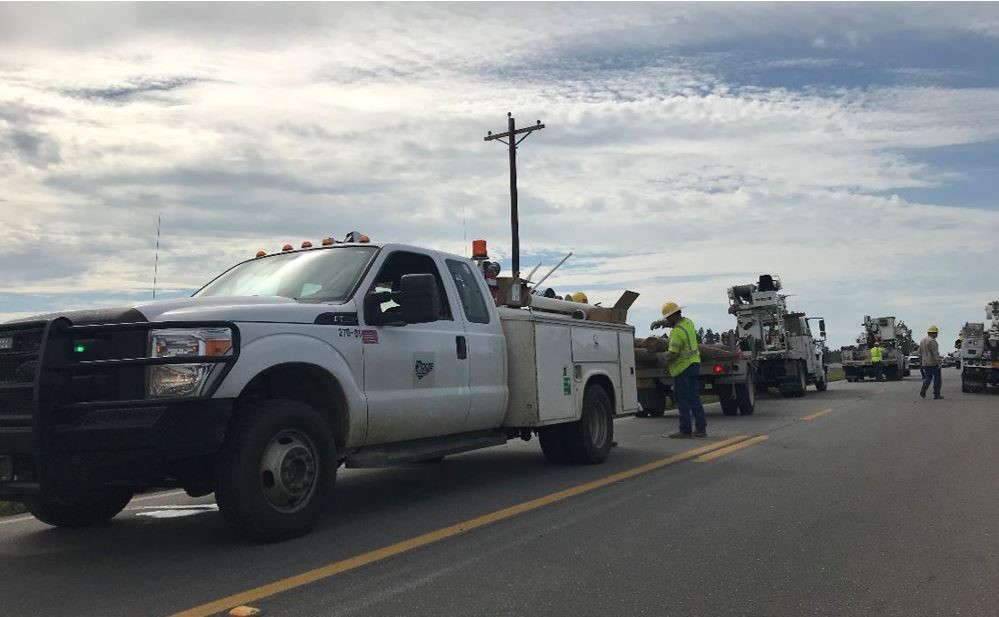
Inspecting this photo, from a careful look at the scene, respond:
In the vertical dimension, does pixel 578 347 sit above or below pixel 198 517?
above

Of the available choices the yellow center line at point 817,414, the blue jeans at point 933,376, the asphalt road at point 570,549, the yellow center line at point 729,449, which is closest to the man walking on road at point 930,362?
the blue jeans at point 933,376

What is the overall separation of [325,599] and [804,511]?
375cm

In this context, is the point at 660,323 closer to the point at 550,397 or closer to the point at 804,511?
the point at 550,397

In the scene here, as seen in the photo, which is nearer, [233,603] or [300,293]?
[233,603]

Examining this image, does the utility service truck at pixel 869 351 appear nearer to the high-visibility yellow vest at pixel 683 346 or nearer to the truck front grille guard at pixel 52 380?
the high-visibility yellow vest at pixel 683 346

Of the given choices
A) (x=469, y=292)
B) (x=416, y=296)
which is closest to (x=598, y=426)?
(x=469, y=292)

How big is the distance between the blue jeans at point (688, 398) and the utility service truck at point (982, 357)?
604 inches

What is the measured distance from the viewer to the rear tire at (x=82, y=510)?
5.65 metres

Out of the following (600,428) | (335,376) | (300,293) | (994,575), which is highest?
(300,293)

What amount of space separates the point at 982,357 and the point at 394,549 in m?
23.2

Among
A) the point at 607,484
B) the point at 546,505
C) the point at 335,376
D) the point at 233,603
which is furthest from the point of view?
the point at 607,484

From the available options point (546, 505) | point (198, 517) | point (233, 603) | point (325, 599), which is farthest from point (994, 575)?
point (198, 517)

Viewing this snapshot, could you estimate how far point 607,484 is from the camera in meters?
7.26

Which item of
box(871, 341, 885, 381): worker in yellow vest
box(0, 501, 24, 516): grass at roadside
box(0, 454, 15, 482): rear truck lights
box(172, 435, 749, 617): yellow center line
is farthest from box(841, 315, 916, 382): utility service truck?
box(0, 454, 15, 482): rear truck lights
